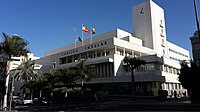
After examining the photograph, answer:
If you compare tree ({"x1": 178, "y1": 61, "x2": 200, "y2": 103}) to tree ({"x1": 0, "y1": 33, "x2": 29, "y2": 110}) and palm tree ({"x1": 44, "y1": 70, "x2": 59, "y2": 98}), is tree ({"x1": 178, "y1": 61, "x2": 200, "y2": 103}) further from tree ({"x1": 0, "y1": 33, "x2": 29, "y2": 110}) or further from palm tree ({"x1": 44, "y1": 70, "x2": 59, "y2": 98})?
palm tree ({"x1": 44, "y1": 70, "x2": 59, "y2": 98})

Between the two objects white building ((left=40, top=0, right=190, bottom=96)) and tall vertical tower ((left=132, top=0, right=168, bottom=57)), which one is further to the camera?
tall vertical tower ((left=132, top=0, right=168, bottom=57))

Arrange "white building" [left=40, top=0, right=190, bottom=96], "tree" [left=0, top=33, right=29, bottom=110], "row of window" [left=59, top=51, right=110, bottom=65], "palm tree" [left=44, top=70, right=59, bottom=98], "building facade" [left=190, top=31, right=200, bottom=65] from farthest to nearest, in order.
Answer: "row of window" [left=59, top=51, right=110, bottom=65] → "white building" [left=40, top=0, right=190, bottom=96] → "palm tree" [left=44, top=70, right=59, bottom=98] → "building facade" [left=190, top=31, right=200, bottom=65] → "tree" [left=0, top=33, right=29, bottom=110]

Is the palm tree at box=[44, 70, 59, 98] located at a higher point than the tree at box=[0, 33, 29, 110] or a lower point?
lower

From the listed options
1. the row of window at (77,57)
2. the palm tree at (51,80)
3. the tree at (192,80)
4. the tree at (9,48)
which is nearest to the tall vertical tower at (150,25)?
the row of window at (77,57)

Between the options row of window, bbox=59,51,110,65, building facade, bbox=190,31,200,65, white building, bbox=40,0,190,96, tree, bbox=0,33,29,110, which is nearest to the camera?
tree, bbox=0,33,29,110

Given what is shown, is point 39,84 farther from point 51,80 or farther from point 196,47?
point 196,47

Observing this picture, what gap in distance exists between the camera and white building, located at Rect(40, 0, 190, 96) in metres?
41.3

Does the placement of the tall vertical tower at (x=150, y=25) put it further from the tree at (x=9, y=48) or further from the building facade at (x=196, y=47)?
the tree at (x=9, y=48)

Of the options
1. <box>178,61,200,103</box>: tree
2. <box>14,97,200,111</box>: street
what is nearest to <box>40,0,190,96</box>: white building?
<box>178,61,200,103</box>: tree

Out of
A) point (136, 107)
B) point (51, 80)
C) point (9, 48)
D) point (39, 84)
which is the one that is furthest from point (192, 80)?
point (39, 84)

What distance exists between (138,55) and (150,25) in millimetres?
11479

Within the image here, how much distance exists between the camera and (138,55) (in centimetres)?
5544

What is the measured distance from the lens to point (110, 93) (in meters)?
44.6

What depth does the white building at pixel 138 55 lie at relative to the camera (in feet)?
136
